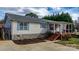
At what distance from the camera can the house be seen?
14.1 ft

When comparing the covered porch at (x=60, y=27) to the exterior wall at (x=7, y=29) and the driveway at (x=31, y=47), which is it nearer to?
the driveway at (x=31, y=47)

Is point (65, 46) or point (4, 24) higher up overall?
point (4, 24)

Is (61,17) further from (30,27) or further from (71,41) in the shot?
(30,27)

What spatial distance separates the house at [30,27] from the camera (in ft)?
14.1

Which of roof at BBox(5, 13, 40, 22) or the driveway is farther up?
roof at BBox(5, 13, 40, 22)

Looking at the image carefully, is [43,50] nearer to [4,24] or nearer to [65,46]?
[65,46]

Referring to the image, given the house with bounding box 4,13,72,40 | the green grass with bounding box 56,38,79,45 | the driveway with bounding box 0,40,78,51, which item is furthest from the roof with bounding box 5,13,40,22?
the green grass with bounding box 56,38,79,45

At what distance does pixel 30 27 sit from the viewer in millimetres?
4344

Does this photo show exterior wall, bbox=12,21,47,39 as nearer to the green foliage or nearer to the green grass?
the green foliage

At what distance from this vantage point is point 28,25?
4.36m

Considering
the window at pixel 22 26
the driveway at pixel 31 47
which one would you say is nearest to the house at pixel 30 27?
the window at pixel 22 26

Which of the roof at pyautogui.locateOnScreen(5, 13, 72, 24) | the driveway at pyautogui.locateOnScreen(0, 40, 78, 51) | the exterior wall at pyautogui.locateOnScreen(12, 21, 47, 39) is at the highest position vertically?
the roof at pyautogui.locateOnScreen(5, 13, 72, 24)
